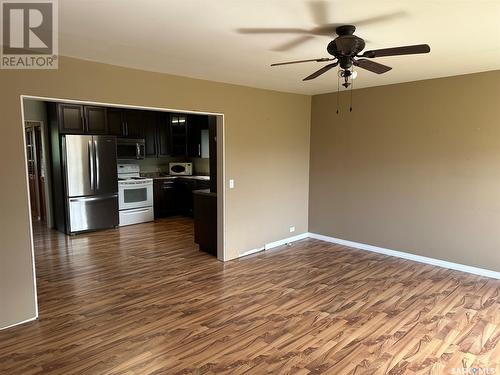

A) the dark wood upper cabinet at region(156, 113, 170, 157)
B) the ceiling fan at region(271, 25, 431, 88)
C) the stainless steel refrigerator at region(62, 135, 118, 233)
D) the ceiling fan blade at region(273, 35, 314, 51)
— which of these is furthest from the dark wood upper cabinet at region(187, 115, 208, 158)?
the ceiling fan at region(271, 25, 431, 88)

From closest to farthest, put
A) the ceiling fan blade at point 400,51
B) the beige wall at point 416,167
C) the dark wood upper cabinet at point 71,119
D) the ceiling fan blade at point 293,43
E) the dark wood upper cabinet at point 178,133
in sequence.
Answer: the ceiling fan blade at point 400,51 < the ceiling fan blade at point 293,43 < the beige wall at point 416,167 < the dark wood upper cabinet at point 71,119 < the dark wood upper cabinet at point 178,133

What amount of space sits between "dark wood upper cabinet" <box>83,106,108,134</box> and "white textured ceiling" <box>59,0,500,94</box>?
3.05 meters

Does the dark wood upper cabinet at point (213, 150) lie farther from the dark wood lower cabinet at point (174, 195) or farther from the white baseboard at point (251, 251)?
the dark wood lower cabinet at point (174, 195)

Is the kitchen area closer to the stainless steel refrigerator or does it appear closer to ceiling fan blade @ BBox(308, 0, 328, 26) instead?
the stainless steel refrigerator

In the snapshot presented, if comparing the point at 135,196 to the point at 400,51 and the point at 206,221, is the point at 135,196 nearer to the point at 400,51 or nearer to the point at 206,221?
the point at 206,221

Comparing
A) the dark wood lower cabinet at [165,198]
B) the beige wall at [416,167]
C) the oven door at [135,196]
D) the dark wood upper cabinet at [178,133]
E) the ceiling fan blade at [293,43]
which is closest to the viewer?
the ceiling fan blade at [293,43]

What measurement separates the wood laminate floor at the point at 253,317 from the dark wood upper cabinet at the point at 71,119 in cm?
225

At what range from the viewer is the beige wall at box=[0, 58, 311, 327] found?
294 cm

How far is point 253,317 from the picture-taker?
324 cm

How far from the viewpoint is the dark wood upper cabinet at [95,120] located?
6.20 m

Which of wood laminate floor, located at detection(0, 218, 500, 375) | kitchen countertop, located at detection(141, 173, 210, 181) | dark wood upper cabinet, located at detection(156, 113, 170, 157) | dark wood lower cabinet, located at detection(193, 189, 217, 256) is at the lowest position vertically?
wood laminate floor, located at detection(0, 218, 500, 375)

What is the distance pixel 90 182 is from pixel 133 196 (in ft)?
3.14

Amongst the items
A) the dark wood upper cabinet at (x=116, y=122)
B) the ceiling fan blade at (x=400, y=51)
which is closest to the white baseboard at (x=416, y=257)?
the ceiling fan blade at (x=400, y=51)

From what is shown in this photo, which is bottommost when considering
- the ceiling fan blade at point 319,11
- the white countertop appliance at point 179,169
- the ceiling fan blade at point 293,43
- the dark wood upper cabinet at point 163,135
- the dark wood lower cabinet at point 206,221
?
the dark wood lower cabinet at point 206,221
